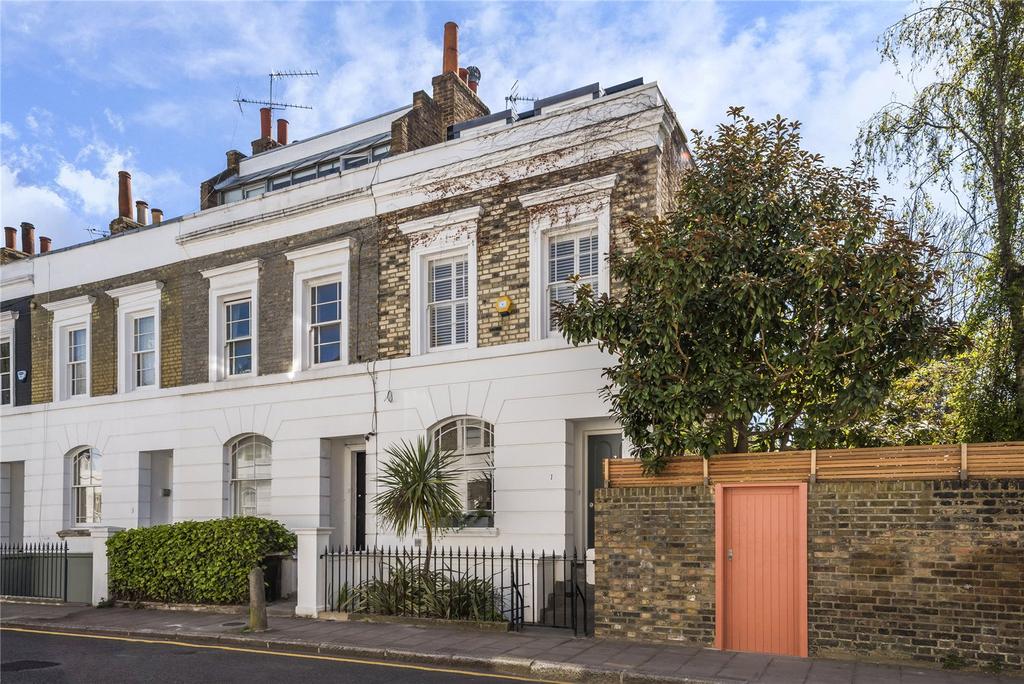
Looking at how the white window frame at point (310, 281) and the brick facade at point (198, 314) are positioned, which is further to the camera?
the white window frame at point (310, 281)

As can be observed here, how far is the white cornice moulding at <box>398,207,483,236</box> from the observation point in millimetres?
15219

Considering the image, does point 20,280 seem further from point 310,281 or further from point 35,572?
point 310,281

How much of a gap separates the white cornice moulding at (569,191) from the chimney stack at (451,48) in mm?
5329

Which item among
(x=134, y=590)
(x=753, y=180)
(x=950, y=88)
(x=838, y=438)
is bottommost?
(x=134, y=590)

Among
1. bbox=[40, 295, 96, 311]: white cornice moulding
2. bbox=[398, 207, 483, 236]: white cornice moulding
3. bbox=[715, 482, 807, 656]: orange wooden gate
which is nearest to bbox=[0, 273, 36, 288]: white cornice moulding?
bbox=[40, 295, 96, 311]: white cornice moulding

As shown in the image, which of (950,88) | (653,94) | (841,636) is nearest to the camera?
(841,636)

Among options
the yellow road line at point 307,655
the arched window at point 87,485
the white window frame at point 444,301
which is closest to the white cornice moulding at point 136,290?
the arched window at point 87,485

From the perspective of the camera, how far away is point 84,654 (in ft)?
37.4

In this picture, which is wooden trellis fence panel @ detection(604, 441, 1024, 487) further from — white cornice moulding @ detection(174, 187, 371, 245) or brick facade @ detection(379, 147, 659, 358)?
white cornice moulding @ detection(174, 187, 371, 245)

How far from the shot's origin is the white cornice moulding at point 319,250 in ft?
54.9

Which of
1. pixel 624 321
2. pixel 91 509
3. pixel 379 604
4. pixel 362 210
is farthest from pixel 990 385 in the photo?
pixel 91 509

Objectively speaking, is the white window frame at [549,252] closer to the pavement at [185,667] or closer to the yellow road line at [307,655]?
the yellow road line at [307,655]

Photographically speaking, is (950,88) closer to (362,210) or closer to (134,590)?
(362,210)

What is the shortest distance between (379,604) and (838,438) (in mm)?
6876
